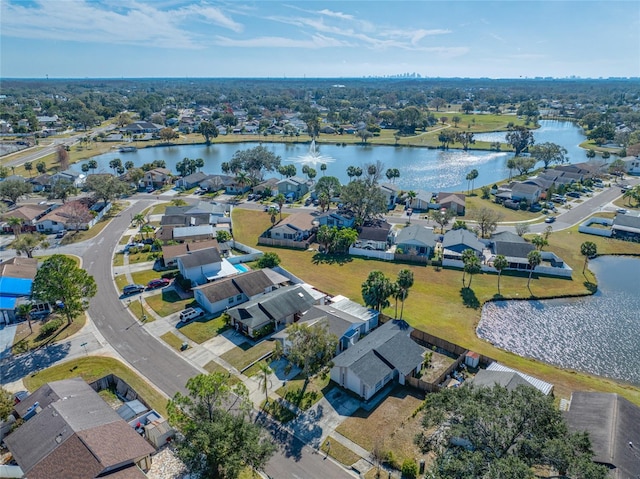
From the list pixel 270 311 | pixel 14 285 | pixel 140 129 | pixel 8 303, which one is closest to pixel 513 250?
pixel 270 311

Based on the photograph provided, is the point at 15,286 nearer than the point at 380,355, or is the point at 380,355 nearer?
the point at 380,355

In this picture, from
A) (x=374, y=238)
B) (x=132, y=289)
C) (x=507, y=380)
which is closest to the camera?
(x=507, y=380)

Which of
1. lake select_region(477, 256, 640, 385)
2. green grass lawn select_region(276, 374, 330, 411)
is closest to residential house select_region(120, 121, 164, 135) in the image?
green grass lawn select_region(276, 374, 330, 411)

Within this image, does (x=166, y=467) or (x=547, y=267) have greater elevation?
(x=547, y=267)

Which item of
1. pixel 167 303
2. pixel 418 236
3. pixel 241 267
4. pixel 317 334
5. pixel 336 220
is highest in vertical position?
pixel 317 334

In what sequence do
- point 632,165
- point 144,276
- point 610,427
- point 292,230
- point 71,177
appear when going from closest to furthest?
point 610,427 → point 144,276 → point 292,230 → point 71,177 → point 632,165

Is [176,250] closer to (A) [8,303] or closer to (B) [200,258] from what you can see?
(B) [200,258]

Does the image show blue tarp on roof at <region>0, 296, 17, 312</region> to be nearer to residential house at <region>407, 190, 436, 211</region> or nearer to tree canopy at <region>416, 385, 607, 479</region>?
tree canopy at <region>416, 385, 607, 479</region>

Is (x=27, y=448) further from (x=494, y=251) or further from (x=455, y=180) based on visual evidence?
(x=455, y=180)
